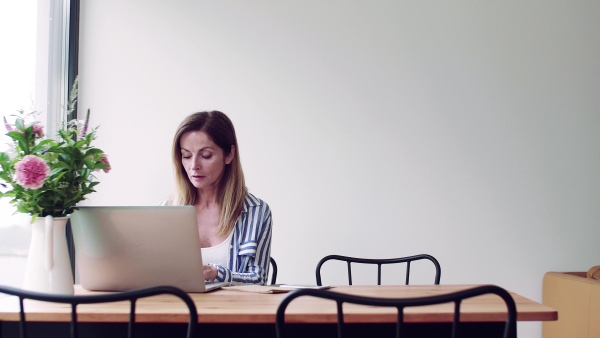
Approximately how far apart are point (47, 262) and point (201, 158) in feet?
2.60

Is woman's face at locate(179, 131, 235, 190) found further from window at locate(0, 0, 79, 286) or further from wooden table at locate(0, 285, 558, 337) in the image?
wooden table at locate(0, 285, 558, 337)

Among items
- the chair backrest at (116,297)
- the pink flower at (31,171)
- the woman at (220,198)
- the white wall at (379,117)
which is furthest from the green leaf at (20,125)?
the white wall at (379,117)

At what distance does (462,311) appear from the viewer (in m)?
1.53

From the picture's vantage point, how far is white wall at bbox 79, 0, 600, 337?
3268mm

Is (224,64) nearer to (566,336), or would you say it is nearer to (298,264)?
(298,264)

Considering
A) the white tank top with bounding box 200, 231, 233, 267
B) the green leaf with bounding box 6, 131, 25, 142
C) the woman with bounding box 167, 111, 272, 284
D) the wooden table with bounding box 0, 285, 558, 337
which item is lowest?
the wooden table with bounding box 0, 285, 558, 337

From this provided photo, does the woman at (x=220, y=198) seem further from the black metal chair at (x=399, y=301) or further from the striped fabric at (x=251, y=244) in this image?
the black metal chair at (x=399, y=301)

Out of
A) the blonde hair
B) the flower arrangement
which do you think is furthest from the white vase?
the blonde hair

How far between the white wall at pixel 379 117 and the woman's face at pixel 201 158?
793 mm

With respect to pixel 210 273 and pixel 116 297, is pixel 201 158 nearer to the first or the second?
pixel 210 273

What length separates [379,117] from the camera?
3.32 metres

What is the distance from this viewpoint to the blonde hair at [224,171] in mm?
2459

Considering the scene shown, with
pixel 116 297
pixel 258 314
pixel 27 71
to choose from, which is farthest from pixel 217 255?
pixel 27 71

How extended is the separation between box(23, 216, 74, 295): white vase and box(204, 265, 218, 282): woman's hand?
42 centimetres
